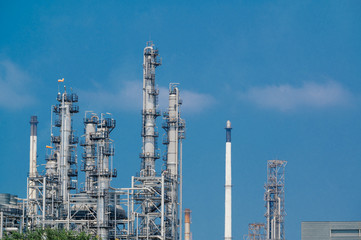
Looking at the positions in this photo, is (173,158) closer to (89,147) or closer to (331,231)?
(89,147)

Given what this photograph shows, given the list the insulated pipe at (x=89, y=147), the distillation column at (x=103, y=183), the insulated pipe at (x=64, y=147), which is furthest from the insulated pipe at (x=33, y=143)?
the distillation column at (x=103, y=183)

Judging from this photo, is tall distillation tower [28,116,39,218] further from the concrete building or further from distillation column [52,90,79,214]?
the concrete building

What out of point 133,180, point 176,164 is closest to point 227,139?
point 176,164

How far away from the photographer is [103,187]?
78.8 meters

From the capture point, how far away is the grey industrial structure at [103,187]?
79.3m

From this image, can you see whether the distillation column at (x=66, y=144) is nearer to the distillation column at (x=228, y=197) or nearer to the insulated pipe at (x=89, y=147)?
the insulated pipe at (x=89, y=147)

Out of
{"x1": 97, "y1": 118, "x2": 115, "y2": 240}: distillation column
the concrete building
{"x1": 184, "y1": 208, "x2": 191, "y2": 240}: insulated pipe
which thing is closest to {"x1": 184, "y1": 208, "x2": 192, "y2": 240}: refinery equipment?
{"x1": 184, "y1": 208, "x2": 191, "y2": 240}: insulated pipe

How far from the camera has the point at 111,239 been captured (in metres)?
80.1

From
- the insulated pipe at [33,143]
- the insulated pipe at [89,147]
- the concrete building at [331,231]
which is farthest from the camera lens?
the concrete building at [331,231]

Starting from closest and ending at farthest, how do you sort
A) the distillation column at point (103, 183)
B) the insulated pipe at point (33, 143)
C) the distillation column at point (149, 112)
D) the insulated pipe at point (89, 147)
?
1. the distillation column at point (103, 183)
2. the distillation column at point (149, 112)
3. the insulated pipe at point (89, 147)
4. the insulated pipe at point (33, 143)

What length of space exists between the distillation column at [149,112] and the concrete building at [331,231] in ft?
102

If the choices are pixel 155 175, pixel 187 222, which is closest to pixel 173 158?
pixel 155 175

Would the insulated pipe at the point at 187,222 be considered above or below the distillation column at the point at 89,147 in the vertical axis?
below

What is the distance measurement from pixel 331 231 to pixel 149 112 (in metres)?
34.7
